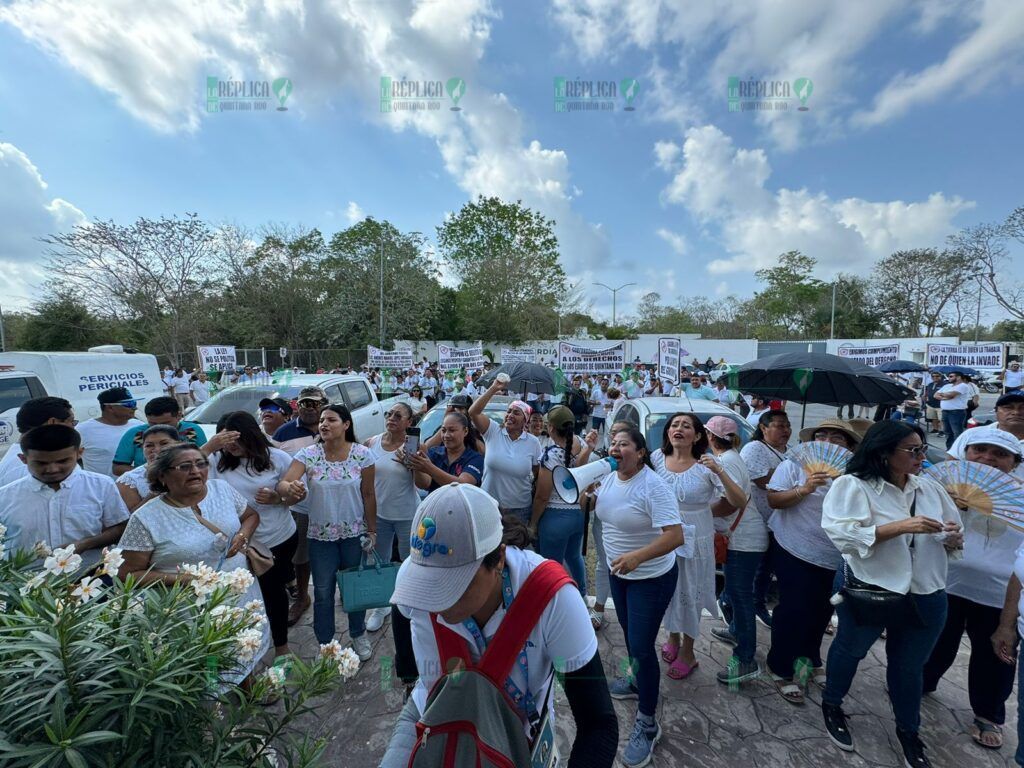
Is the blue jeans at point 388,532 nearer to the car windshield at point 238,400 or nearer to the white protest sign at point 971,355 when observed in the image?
the car windshield at point 238,400

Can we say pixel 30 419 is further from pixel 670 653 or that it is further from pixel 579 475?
pixel 670 653

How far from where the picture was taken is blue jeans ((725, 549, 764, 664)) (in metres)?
3.15

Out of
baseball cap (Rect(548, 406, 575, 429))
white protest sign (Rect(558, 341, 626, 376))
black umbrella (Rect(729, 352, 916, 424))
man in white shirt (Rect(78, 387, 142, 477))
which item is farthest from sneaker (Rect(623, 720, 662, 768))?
white protest sign (Rect(558, 341, 626, 376))

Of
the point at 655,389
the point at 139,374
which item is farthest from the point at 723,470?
the point at 655,389

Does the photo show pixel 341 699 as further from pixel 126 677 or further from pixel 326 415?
pixel 126 677

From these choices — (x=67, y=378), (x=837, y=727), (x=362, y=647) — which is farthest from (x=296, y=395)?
(x=837, y=727)

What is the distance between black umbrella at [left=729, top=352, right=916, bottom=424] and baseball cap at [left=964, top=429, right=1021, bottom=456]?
1712mm

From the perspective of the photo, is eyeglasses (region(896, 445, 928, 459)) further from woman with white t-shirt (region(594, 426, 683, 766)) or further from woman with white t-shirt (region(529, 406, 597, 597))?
woman with white t-shirt (region(529, 406, 597, 597))

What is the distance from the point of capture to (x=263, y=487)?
3170mm

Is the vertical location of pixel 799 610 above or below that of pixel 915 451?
below

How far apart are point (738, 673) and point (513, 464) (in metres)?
2.07

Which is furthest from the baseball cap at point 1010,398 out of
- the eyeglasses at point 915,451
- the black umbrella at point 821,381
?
the eyeglasses at point 915,451

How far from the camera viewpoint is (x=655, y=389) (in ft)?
49.3

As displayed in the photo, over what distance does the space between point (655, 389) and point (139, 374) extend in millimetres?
13413
